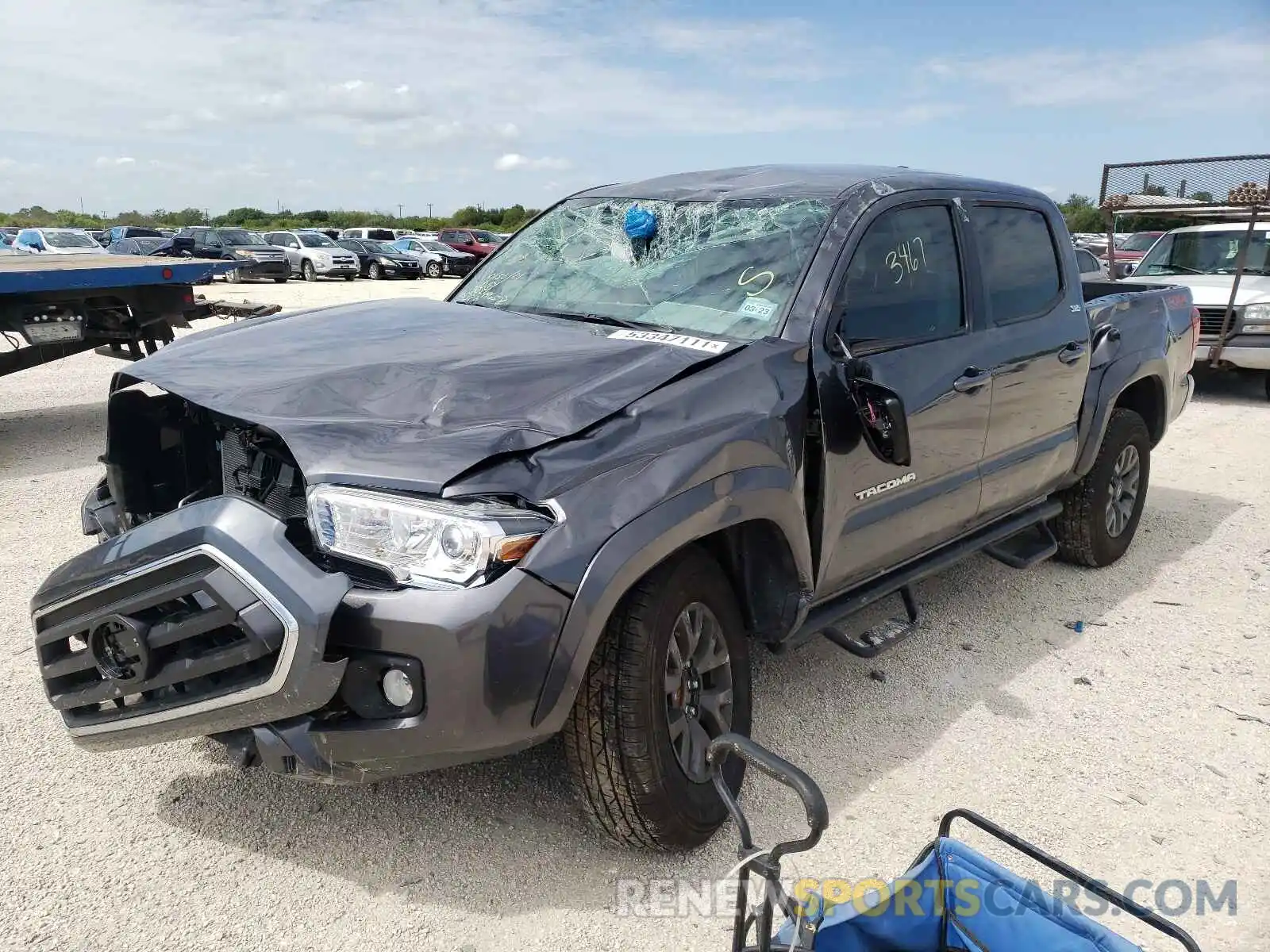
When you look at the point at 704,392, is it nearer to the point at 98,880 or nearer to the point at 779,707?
the point at 779,707

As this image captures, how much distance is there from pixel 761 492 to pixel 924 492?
1110mm

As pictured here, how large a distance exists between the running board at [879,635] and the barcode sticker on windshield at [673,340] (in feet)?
3.44

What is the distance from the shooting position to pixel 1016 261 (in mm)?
4406

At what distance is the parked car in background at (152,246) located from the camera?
27.0 metres

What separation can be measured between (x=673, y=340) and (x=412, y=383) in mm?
841

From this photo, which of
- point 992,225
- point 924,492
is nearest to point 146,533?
point 924,492

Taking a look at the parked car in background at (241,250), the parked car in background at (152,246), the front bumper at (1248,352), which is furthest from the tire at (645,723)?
the parked car in background at (152,246)

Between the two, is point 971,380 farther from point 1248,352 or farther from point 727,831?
point 1248,352

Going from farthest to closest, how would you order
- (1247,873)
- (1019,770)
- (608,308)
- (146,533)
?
(608,308) → (1019,770) → (1247,873) → (146,533)

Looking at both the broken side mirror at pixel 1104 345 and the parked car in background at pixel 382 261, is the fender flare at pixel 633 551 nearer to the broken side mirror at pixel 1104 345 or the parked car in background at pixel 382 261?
the broken side mirror at pixel 1104 345

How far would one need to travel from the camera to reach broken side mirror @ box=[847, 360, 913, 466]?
3.14 metres

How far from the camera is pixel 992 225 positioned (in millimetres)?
4289

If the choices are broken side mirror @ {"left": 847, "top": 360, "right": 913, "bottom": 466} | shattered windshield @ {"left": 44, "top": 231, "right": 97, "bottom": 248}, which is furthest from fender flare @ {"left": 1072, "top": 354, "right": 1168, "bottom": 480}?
shattered windshield @ {"left": 44, "top": 231, "right": 97, "bottom": 248}

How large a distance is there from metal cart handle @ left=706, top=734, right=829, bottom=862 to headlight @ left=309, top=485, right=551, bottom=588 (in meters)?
0.72
